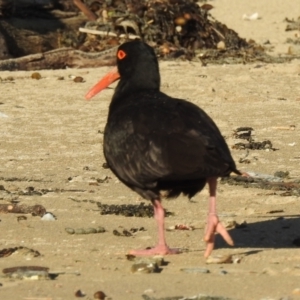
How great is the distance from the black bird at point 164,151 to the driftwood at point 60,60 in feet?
22.0

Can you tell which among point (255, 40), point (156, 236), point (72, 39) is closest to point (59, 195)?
point (156, 236)

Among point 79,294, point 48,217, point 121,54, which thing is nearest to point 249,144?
point 121,54

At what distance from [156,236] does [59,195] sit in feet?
3.78

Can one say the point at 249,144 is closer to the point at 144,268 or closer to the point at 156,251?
the point at 156,251

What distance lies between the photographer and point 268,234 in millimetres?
5844

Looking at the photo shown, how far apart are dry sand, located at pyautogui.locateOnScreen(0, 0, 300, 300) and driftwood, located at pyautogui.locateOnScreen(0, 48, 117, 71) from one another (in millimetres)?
529

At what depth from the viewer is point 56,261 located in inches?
198

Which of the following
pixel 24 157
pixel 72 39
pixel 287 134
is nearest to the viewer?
pixel 24 157

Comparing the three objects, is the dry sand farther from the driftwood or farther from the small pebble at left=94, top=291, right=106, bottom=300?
the driftwood

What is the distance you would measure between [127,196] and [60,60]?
5.96m

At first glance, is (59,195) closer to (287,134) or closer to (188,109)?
(188,109)

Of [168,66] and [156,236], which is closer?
[156,236]

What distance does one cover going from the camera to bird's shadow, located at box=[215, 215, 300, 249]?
222 inches

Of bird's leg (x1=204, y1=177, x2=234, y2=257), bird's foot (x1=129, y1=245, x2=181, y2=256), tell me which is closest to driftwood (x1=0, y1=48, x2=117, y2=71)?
bird's foot (x1=129, y1=245, x2=181, y2=256)
